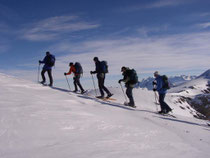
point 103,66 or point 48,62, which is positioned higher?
point 48,62

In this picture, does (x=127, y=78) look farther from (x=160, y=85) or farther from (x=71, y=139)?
(x=71, y=139)

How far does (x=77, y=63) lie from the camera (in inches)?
586

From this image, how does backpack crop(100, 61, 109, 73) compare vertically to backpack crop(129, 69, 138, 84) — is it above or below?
above

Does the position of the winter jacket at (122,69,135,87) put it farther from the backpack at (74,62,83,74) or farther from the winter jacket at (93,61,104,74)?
the backpack at (74,62,83,74)

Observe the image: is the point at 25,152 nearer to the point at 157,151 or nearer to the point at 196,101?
the point at 157,151

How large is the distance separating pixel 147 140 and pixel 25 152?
3.45 m

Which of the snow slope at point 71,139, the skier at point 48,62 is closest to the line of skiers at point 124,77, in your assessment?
the skier at point 48,62

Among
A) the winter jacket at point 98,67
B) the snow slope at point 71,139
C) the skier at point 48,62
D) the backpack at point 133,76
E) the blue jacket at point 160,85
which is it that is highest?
the skier at point 48,62

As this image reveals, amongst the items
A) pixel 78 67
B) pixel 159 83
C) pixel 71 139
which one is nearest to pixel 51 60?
pixel 78 67

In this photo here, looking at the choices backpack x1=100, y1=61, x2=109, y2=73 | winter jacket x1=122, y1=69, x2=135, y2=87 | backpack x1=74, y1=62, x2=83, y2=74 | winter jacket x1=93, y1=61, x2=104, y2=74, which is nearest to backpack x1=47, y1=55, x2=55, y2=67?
backpack x1=74, y1=62, x2=83, y2=74

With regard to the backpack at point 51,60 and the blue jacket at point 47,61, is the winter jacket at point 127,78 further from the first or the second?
the blue jacket at point 47,61

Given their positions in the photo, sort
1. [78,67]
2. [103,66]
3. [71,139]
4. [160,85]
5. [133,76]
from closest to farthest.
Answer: [71,139] → [160,85] → [133,76] → [103,66] → [78,67]

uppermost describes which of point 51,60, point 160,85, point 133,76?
point 51,60

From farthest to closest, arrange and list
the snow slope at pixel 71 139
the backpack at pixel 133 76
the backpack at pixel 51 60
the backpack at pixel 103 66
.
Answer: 1. the backpack at pixel 51 60
2. the backpack at pixel 103 66
3. the backpack at pixel 133 76
4. the snow slope at pixel 71 139
